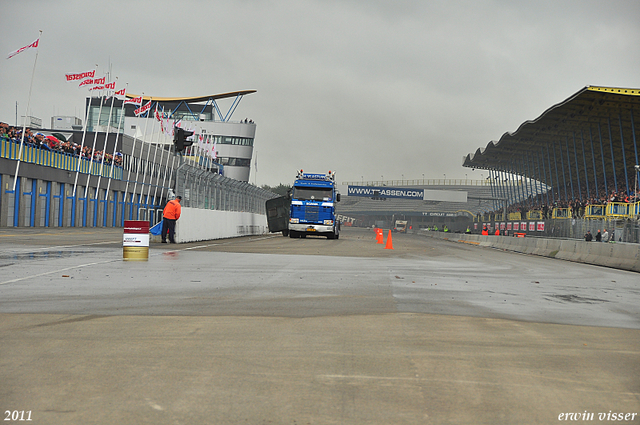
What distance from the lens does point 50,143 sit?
153 feet

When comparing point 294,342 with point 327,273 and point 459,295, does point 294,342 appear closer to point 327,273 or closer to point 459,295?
point 459,295

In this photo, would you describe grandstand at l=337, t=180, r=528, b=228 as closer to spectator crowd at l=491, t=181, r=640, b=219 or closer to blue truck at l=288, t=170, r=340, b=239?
spectator crowd at l=491, t=181, r=640, b=219

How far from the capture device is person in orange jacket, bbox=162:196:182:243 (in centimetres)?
2469

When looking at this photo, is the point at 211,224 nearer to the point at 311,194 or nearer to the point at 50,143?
the point at 311,194

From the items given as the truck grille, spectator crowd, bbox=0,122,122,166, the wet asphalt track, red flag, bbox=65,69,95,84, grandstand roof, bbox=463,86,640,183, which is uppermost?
grandstand roof, bbox=463,86,640,183

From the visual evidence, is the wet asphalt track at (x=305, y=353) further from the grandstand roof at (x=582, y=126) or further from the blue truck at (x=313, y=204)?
the grandstand roof at (x=582, y=126)

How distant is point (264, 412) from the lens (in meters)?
4.16

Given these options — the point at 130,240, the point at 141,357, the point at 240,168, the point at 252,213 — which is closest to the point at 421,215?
the point at 240,168

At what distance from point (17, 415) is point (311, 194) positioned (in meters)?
36.3

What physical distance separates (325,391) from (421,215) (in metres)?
151

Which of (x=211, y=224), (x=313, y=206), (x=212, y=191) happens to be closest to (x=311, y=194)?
(x=313, y=206)

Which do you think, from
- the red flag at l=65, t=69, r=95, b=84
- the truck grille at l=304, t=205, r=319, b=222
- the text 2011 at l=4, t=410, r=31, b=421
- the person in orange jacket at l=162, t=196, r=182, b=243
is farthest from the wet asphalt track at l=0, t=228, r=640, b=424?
the red flag at l=65, t=69, r=95, b=84

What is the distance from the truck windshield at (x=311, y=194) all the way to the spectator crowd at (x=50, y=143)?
17661mm

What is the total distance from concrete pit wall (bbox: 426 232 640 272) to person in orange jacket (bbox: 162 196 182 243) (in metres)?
15.3
